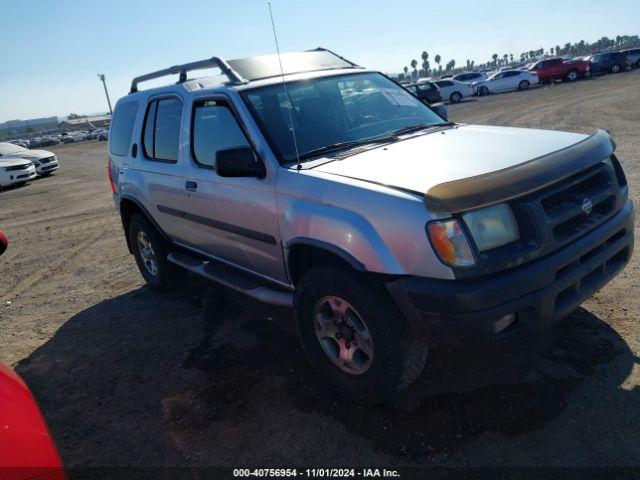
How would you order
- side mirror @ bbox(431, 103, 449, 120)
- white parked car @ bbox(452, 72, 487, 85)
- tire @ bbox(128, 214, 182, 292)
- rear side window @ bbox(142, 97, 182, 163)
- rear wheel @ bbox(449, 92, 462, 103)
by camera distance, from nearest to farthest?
rear side window @ bbox(142, 97, 182, 163) → side mirror @ bbox(431, 103, 449, 120) → tire @ bbox(128, 214, 182, 292) → rear wheel @ bbox(449, 92, 462, 103) → white parked car @ bbox(452, 72, 487, 85)

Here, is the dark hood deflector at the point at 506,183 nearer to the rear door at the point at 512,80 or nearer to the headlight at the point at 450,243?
the headlight at the point at 450,243

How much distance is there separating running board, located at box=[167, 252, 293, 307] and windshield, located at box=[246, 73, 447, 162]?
0.98 meters

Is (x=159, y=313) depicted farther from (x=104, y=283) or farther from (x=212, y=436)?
(x=212, y=436)

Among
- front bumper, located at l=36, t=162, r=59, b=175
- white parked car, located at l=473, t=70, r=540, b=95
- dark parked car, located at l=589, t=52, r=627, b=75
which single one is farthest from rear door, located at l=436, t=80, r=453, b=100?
A: front bumper, located at l=36, t=162, r=59, b=175

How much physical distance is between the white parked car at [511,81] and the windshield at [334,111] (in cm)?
3211

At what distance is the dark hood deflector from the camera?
243cm

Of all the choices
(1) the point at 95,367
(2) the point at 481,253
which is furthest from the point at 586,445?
(1) the point at 95,367

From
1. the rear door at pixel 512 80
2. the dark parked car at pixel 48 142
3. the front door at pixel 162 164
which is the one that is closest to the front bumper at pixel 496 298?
the front door at pixel 162 164

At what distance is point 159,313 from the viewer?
4938 millimetres

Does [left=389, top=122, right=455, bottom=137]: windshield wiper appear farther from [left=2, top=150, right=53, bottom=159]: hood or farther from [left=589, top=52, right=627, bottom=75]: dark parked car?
[left=589, top=52, right=627, bottom=75]: dark parked car

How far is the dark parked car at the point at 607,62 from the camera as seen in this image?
34.7m

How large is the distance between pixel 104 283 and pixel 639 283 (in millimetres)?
5560

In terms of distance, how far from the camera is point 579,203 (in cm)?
281

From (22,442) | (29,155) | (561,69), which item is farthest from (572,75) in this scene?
(22,442)
